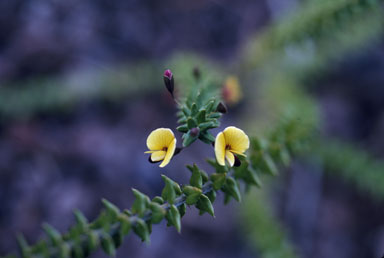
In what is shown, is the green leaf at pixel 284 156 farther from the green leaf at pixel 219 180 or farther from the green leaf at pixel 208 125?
the green leaf at pixel 208 125

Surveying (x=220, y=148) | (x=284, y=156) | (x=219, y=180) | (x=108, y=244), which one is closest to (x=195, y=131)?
(x=220, y=148)

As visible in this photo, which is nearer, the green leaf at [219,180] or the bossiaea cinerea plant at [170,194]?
the bossiaea cinerea plant at [170,194]

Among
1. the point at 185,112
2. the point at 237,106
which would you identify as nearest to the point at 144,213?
the point at 185,112

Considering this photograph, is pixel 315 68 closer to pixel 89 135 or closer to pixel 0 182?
pixel 89 135

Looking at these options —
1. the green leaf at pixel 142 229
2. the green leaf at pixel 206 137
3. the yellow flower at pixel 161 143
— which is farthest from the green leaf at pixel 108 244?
the green leaf at pixel 206 137

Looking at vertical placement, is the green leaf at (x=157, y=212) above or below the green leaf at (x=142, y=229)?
above

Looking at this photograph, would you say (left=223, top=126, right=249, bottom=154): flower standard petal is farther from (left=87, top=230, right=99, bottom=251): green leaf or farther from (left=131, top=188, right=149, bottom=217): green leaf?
(left=87, top=230, right=99, bottom=251): green leaf
